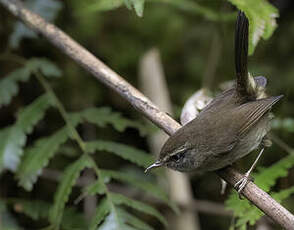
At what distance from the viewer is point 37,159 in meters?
3.07

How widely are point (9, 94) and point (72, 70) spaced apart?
51.6 inches

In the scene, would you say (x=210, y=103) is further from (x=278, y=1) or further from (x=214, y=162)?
(x=278, y=1)

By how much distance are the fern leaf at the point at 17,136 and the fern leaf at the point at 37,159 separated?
9cm

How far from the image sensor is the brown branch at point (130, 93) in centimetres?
215

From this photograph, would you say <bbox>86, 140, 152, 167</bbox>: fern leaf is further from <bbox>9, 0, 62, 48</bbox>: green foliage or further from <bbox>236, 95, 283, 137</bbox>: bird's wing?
<bbox>9, 0, 62, 48</bbox>: green foliage

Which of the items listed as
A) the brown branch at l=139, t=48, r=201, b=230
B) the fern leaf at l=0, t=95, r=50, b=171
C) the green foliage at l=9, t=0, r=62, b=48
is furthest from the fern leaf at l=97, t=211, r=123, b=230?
the green foliage at l=9, t=0, r=62, b=48

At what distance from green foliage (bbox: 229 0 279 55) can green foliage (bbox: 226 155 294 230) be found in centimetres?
85

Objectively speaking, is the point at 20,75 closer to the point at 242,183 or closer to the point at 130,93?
the point at 130,93

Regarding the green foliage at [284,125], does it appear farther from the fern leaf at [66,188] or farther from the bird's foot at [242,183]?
the fern leaf at [66,188]

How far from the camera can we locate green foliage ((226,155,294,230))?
262 centimetres

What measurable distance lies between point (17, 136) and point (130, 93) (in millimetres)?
946

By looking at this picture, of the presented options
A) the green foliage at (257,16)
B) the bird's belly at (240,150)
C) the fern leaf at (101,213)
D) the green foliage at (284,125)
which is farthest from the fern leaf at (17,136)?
the green foliage at (284,125)

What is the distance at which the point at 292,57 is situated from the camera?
16.9 ft

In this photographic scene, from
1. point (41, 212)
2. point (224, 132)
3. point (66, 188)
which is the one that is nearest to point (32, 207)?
point (41, 212)
